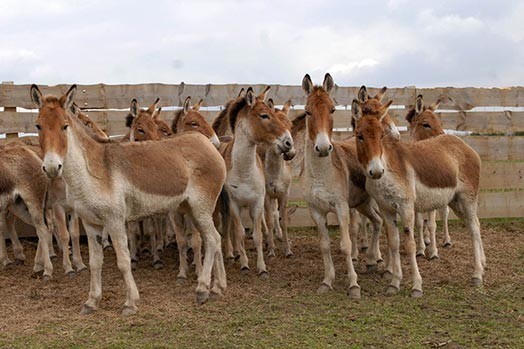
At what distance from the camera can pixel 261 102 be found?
8.95 meters

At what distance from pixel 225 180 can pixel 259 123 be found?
37.7 inches

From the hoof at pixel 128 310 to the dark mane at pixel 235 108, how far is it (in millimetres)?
3386

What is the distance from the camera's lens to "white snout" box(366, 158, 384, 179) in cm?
711

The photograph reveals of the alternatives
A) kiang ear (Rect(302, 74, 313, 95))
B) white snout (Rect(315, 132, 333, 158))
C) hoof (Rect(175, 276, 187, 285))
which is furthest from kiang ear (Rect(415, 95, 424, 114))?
hoof (Rect(175, 276, 187, 285))

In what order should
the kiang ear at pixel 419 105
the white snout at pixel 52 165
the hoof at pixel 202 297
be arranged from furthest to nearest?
the kiang ear at pixel 419 105, the hoof at pixel 202 297, the white snout at pixel 52 165

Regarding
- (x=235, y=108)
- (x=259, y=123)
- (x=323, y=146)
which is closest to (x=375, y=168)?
(x=323, y=146)

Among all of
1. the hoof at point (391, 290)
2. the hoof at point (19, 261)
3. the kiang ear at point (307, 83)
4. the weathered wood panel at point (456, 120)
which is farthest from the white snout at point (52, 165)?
the weathered wood panel at point (456, 120)

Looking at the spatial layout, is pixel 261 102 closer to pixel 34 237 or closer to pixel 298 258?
pixel 298 258

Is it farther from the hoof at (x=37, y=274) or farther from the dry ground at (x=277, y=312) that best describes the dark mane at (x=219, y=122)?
the hoof at (x=37, y=274)

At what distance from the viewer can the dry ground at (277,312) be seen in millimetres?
6070

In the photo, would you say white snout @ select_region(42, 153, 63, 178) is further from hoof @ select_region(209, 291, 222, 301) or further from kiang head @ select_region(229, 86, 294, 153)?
kiang head @ select_region(229, 86, 294, 153)

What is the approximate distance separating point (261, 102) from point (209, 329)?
376cm

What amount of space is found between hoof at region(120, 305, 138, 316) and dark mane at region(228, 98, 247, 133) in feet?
11.1

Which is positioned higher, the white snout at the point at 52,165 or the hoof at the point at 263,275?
the white snout at the point at 52,165
